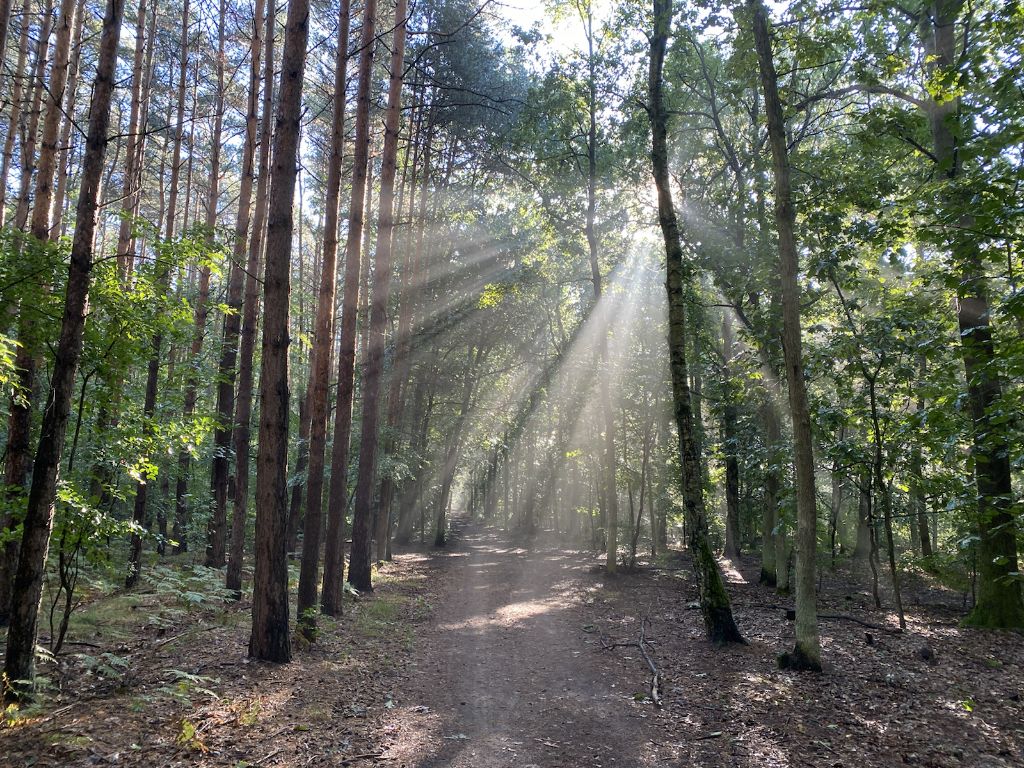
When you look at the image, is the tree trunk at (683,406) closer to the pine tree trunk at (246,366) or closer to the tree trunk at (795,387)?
the tree trunk at (795,387)

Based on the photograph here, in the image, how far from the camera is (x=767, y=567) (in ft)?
58.0

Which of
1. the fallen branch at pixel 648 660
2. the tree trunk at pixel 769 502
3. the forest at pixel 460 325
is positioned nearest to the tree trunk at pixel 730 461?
the forest at pixel 460 325

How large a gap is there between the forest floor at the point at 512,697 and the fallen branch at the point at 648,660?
0.14 m

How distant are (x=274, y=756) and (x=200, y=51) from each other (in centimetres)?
1800

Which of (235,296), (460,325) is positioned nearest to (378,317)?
(235,296)

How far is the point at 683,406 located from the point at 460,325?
14699mm

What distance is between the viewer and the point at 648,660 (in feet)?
29.5

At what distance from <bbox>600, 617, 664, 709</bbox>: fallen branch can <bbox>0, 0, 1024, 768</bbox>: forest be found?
0.18 ft

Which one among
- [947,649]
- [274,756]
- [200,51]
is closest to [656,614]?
[947,649]

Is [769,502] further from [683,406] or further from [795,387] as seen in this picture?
[795,387]

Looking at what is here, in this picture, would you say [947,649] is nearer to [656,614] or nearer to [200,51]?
[656,614]

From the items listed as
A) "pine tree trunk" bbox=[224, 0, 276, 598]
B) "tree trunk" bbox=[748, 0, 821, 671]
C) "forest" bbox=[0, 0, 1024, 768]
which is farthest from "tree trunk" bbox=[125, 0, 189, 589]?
"tree trunk" bbox=[748, 0, 821, 671]

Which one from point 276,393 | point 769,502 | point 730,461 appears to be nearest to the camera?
point 276,393

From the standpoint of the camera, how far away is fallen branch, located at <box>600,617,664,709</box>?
290 inches
